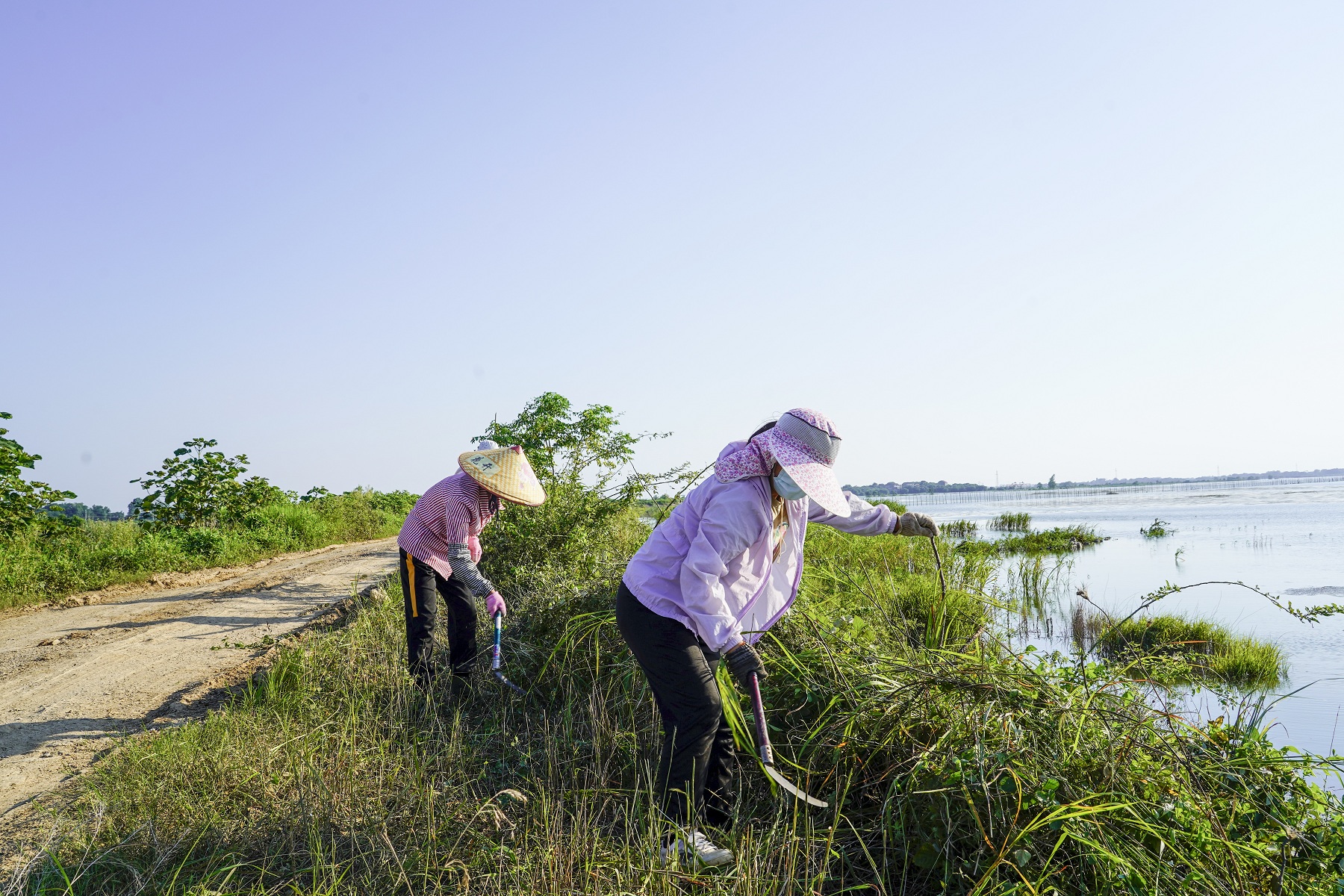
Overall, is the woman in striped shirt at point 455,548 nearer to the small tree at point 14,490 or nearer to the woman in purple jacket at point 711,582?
the woman in purple jacket at point 711,582

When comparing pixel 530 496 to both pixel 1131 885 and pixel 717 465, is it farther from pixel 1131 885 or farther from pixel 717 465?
pixel 1131 885

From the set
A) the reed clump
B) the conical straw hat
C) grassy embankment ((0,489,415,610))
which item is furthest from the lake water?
grassy embankment ((0,489,415,610))

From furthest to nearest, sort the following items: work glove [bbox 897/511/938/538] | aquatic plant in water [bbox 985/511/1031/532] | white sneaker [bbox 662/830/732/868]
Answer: aquatic plant in water [bbox 985/511/1031/532]
work glove [bbox 897/511/938/538]
white sneaker [bbox 662/830/732/868]

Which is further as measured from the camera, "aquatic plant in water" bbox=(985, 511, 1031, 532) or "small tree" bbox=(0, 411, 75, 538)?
"aquatic plant in water" bbox=(985, 511, 1031, 532)

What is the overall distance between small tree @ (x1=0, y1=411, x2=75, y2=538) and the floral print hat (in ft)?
33.6

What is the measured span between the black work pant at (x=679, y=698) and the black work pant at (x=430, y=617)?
7.13 ft

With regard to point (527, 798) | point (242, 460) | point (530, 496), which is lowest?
point (527, 798)

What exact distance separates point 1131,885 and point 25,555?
11207 millimetres

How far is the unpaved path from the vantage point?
4297mm

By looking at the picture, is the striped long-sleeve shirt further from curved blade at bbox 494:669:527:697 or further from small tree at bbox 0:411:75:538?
small tree at bbox 0:411:75:538

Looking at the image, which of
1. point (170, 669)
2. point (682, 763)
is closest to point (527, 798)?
point (682, 763)

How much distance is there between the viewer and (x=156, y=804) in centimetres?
323

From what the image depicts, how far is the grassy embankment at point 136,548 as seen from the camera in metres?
8.86

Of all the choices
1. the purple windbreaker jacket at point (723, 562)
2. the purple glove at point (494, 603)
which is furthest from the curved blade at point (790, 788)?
the purple glove at point (494, 603)
